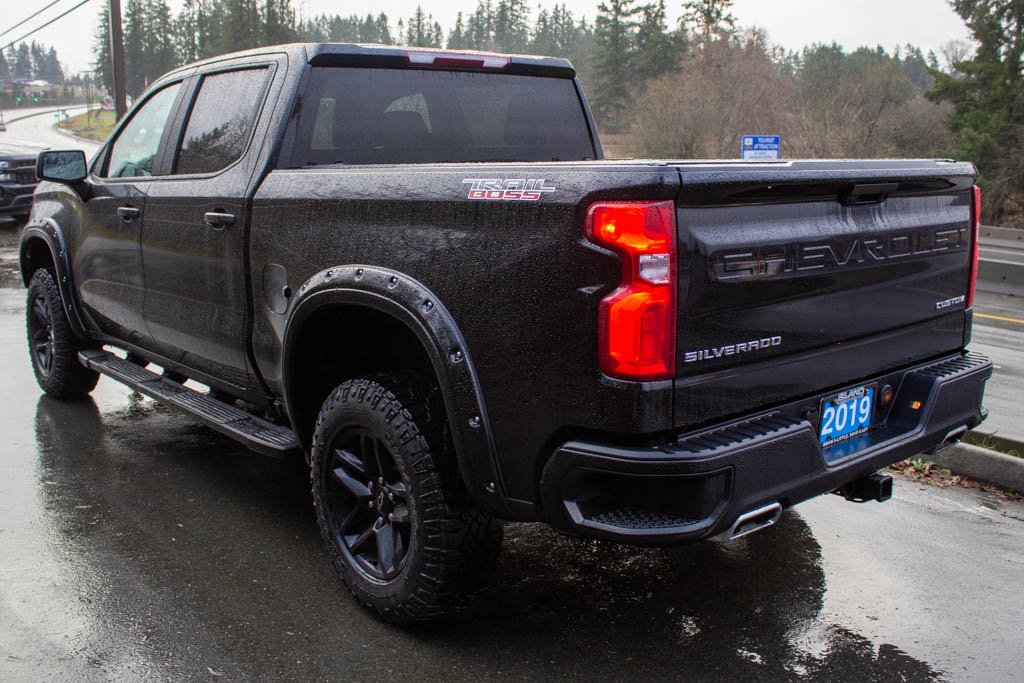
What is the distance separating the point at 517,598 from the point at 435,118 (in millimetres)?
2144

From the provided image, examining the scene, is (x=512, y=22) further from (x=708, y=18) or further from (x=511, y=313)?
(x=511, y=313)

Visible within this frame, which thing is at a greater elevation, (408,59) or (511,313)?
(408,59)

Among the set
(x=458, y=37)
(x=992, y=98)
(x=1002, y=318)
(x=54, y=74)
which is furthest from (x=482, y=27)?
(x=54, y=74)

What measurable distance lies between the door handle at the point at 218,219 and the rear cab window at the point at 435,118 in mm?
347

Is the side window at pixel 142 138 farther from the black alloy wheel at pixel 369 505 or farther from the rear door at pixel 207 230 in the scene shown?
the black alloy wheel at pixel 369 505

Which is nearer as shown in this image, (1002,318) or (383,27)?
(1002,318)

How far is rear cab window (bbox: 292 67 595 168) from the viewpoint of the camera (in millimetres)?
A: 3814

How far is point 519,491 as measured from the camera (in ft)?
8.73

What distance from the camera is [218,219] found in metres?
3.76

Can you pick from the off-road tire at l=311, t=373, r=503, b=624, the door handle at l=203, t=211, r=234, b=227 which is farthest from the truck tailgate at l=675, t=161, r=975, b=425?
the door handle at l=203, t=211, r=234, b=227

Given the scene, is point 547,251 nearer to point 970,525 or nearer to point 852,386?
point 852,386

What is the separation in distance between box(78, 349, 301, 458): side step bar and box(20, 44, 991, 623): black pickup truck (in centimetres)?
2

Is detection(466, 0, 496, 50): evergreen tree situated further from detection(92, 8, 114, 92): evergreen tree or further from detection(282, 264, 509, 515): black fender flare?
→ detection(282, 264, 509, 515): black fender flare

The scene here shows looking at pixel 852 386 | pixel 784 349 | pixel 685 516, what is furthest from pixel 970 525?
pixel 685 516
